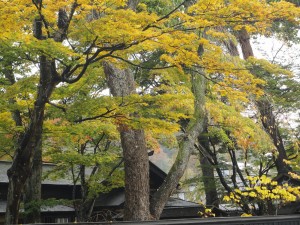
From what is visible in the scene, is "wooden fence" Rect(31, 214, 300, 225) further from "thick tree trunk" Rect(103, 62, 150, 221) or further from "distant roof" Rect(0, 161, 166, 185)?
"distant roof" Rect(0, 161, 166, 185)

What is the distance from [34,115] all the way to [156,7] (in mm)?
6709

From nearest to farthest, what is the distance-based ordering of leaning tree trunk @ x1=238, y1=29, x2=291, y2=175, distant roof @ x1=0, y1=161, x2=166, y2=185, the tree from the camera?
the tree
leaning tree trunk @ x1=238, y1=29, x2=291, y2=175
distant roof @ x1=0, y1=161, x2=166, y2=185

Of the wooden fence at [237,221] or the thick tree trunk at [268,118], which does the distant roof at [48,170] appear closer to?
the thick tree trunk at [268,118]

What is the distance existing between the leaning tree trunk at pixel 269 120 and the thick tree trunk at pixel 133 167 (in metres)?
5.42

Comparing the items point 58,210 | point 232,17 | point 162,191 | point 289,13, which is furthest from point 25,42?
point 58,210

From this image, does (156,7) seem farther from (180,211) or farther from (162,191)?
(180,211)

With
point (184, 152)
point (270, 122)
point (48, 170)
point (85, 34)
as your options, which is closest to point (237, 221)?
point (85, 34)

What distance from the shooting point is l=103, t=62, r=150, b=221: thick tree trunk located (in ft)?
29.0

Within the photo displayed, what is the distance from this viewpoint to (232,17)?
641 centimetres

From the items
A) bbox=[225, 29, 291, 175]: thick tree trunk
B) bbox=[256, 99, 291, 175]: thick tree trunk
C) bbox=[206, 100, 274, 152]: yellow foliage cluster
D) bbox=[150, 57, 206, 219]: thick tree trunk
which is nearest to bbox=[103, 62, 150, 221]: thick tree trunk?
bbox=[150, 57, 206, 219]: thick tree trunk

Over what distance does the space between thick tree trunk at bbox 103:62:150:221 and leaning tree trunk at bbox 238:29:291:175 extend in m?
5.42

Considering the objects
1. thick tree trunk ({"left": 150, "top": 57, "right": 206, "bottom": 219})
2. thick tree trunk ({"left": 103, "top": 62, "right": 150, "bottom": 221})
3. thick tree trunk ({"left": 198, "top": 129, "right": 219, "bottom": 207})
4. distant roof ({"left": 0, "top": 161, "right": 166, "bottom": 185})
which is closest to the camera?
thick tree trunk ({"left": 103, "top": 62, "right": 150, "bottom": 221})

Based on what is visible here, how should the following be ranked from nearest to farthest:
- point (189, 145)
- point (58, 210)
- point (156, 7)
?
point (189, 145)
point (156, 7)
point (58, 210)

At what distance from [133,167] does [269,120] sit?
729cm
